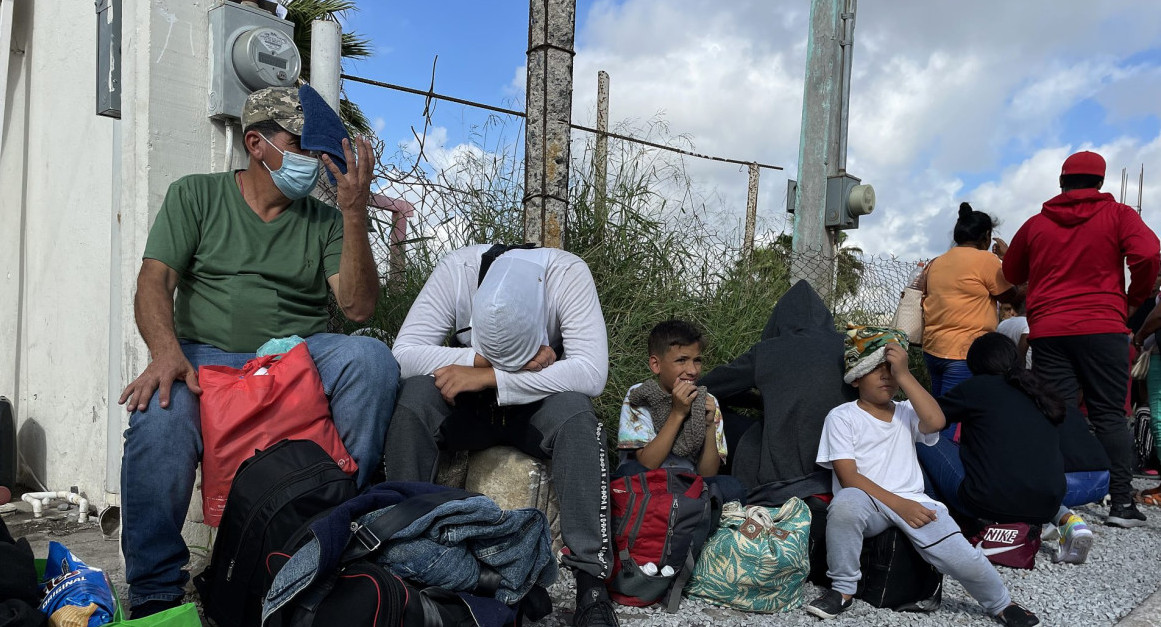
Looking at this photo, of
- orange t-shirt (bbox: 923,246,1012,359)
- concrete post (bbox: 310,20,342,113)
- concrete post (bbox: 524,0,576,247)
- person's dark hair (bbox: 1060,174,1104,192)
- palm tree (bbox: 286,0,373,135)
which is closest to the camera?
concrete post (bbox: 310,20,342,113)

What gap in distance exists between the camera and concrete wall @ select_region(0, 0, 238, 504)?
3.01 metres

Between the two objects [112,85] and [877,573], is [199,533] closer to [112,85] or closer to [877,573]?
[112,85]

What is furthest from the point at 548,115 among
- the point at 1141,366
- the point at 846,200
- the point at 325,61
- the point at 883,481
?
the point at 1141,366

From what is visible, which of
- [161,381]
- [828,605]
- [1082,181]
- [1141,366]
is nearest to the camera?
[161,381]

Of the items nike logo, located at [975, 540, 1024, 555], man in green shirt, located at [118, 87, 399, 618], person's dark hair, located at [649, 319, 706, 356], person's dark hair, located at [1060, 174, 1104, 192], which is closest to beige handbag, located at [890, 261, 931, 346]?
person's dark hair, located at [1060, 174, 1104, 192]

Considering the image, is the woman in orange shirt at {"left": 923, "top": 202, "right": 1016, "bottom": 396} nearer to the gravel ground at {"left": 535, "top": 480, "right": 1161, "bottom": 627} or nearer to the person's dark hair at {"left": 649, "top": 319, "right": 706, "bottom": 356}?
the gravel ground at {"left": 535, "top": 480, "right": 1161, "bottom": 627}

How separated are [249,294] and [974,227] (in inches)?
169

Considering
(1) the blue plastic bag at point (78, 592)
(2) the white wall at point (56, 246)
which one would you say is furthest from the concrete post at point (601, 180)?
(1) the blue plastic bag at point (78, 592)

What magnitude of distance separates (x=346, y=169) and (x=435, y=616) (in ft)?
5.09

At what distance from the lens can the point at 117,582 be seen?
2.76m

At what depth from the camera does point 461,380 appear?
2.69 meters

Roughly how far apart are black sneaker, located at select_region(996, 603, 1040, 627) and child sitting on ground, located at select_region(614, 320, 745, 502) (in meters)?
1.00

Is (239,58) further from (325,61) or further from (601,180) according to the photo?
(601,180)

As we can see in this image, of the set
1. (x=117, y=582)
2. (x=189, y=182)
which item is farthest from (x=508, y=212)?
(x=117, y=582)
